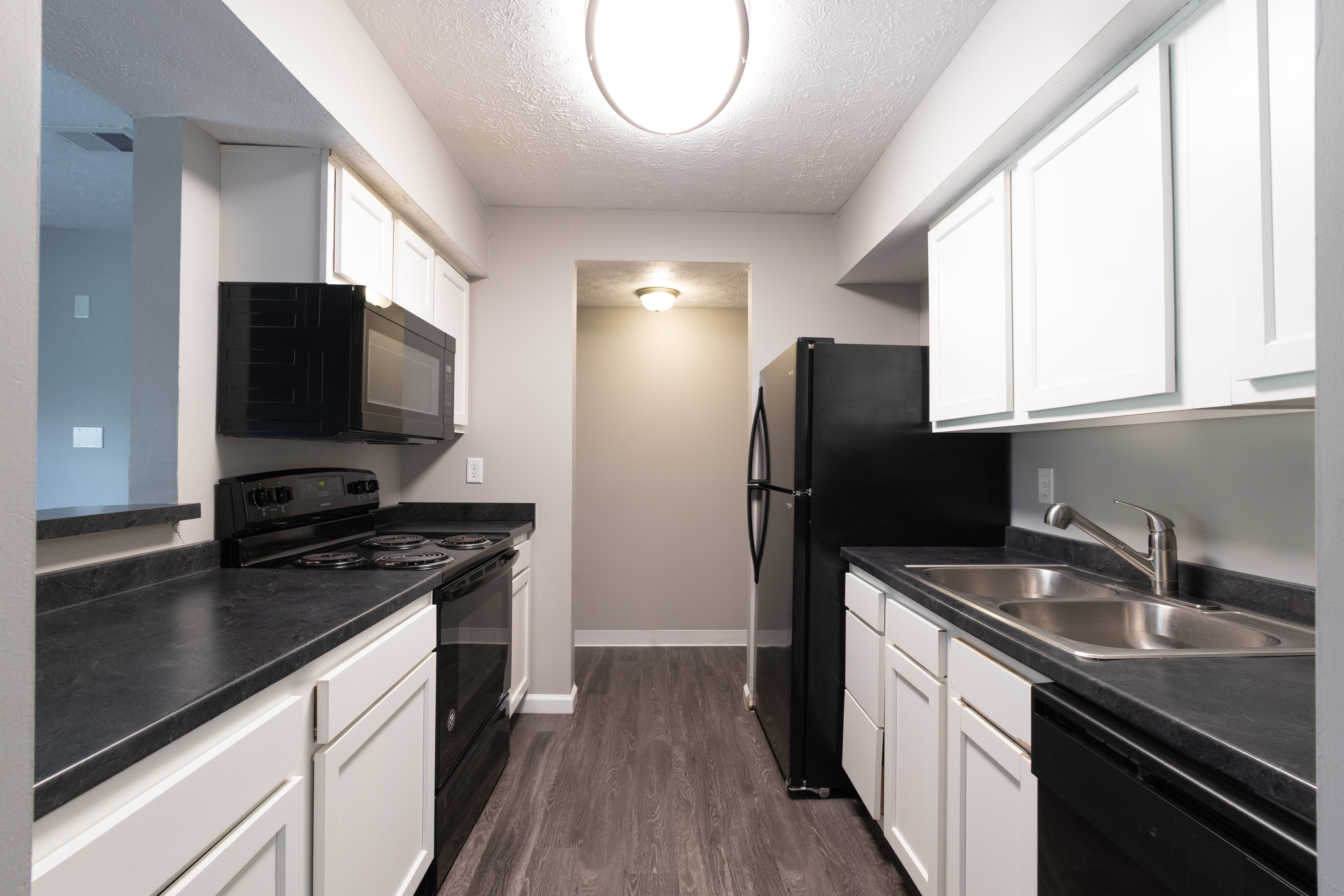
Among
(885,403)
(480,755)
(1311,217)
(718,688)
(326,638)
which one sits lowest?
(718,688)

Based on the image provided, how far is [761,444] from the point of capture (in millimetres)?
2736

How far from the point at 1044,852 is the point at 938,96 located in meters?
1.95

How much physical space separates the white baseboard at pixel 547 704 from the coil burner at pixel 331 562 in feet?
4.49

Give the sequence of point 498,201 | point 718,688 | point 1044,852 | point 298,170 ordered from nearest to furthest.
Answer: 1. point 1044,852
2. point 298,170
3. point 498,201
4. point 718,688

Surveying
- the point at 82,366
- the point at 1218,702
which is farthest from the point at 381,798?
the point at 82,366

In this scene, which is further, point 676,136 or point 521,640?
point 521,640

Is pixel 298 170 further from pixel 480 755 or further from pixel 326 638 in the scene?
pixel 480 755

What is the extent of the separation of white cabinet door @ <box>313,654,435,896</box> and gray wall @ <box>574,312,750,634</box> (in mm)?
2405

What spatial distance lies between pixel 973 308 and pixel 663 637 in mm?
2894

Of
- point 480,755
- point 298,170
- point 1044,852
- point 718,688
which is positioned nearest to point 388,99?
point 298,170

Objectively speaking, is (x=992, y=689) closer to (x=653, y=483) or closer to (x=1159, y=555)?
(x=1159, y=555)

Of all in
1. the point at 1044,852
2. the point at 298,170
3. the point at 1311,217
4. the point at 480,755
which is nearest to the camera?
the point at 1311,217

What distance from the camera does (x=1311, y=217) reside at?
Answer: 908 mm

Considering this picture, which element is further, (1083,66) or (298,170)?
(298,170)
